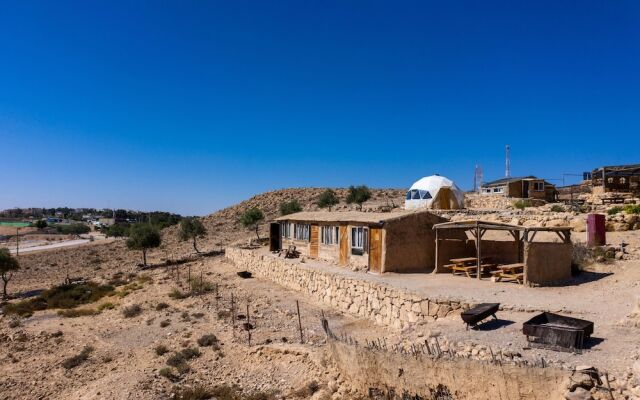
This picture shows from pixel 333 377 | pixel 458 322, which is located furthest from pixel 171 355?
pixel 458 322

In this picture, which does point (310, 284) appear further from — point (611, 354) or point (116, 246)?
point (116, 246)

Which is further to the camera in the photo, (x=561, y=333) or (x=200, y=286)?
(x=200, y=286)

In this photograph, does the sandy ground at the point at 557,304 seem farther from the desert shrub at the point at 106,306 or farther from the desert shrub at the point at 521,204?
the desert shrub at the point at 521,204

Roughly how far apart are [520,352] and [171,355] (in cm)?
1082

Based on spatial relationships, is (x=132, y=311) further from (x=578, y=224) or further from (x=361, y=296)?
(x=578, y=224)

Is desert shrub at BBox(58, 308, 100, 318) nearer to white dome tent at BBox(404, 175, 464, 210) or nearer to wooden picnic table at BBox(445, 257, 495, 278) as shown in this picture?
wooden picnic table at BBox(445, 257, 495, 278)

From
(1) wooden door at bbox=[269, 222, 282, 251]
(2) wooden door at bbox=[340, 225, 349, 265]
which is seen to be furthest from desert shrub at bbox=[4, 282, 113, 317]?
(2) wooden door at bbox=[340, 225, 349, 265]

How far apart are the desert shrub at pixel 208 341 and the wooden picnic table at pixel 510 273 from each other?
10458 mm

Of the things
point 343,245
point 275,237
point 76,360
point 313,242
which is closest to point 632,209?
point 343,245

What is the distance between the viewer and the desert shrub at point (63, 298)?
72.7ft

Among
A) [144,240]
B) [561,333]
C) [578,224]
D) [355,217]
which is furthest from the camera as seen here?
[144,240]

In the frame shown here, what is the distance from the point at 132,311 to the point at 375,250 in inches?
444

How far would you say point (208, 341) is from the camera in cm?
1506

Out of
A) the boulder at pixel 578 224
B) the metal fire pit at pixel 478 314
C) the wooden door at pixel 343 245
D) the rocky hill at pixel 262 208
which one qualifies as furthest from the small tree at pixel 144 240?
the boulder at pixel 578 224
